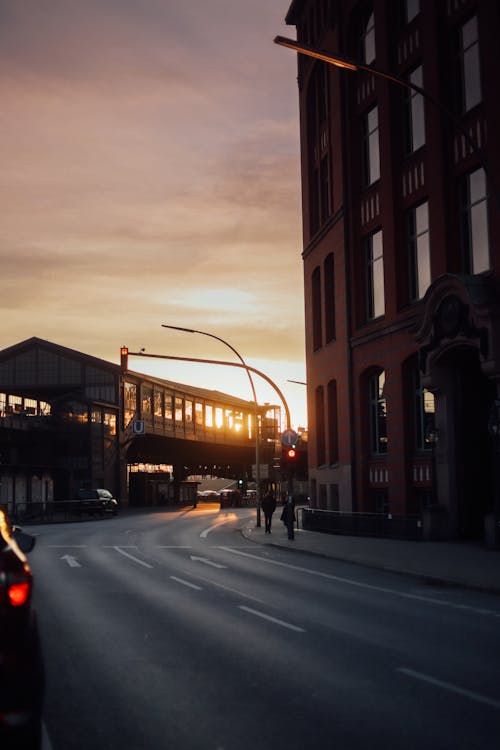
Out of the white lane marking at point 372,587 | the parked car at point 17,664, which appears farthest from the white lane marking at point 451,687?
the white lane marking at point 372,587

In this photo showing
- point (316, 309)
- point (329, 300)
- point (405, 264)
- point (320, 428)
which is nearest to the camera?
point (405, 264)

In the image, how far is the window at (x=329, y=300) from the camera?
40.8 meters

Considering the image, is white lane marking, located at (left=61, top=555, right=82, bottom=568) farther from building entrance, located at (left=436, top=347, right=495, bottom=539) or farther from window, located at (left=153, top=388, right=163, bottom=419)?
window, located at (left=153, top=388, right=163, bottom=419)

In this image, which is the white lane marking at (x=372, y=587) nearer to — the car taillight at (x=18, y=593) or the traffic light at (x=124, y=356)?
the traffic light at (x=124, y=356)

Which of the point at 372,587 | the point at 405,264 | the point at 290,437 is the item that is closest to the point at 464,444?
the point at 405,264

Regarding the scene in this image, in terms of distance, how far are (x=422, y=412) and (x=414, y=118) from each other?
34.3 feet

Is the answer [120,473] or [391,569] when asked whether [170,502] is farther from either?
[391,569]

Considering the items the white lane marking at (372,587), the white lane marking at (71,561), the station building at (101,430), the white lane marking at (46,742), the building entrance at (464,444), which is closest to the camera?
the white lane marking at (46,742)

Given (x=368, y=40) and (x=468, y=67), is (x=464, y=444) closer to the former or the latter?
(x=468, y=67)

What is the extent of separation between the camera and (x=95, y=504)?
6097cm

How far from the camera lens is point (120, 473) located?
78250 mm

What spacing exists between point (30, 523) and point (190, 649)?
146ft

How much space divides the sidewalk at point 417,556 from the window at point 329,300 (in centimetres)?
1037

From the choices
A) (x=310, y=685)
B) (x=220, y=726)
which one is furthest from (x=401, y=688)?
(x=220, y=726)
